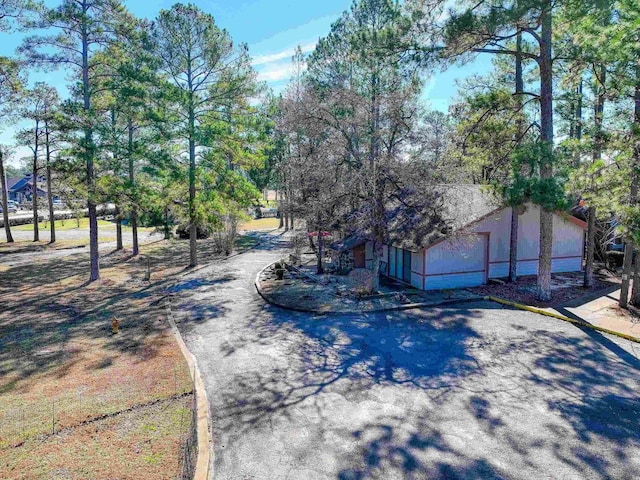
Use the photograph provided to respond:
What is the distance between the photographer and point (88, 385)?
852cm

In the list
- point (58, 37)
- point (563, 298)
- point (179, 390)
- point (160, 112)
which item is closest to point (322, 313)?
point (179, 390)

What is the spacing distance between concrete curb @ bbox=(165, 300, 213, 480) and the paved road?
6.3 inches

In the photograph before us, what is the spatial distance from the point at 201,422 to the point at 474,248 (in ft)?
46.6

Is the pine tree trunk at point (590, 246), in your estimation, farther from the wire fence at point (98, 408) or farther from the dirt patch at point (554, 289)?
the wire fence at point (98, 408)

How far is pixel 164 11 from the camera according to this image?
64.6 feet

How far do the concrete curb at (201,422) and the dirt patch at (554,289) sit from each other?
38.4ft

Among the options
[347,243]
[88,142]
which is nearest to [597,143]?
[347,243]

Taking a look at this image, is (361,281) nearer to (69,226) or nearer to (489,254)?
(489,254)

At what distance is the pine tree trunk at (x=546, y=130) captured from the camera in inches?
516

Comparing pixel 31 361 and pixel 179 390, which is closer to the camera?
pixel 179 390

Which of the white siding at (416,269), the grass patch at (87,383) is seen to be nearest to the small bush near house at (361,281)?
the white siding at (416,269)

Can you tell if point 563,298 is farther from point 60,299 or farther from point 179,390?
point 60,299

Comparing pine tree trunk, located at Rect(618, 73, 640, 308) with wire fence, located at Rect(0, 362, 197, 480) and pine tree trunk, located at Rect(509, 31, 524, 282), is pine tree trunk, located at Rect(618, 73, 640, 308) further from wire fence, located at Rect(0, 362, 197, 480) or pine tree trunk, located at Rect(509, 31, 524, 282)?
wire fence, located at Rect(0, 362, 197, 480)

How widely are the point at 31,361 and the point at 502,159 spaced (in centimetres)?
1661
